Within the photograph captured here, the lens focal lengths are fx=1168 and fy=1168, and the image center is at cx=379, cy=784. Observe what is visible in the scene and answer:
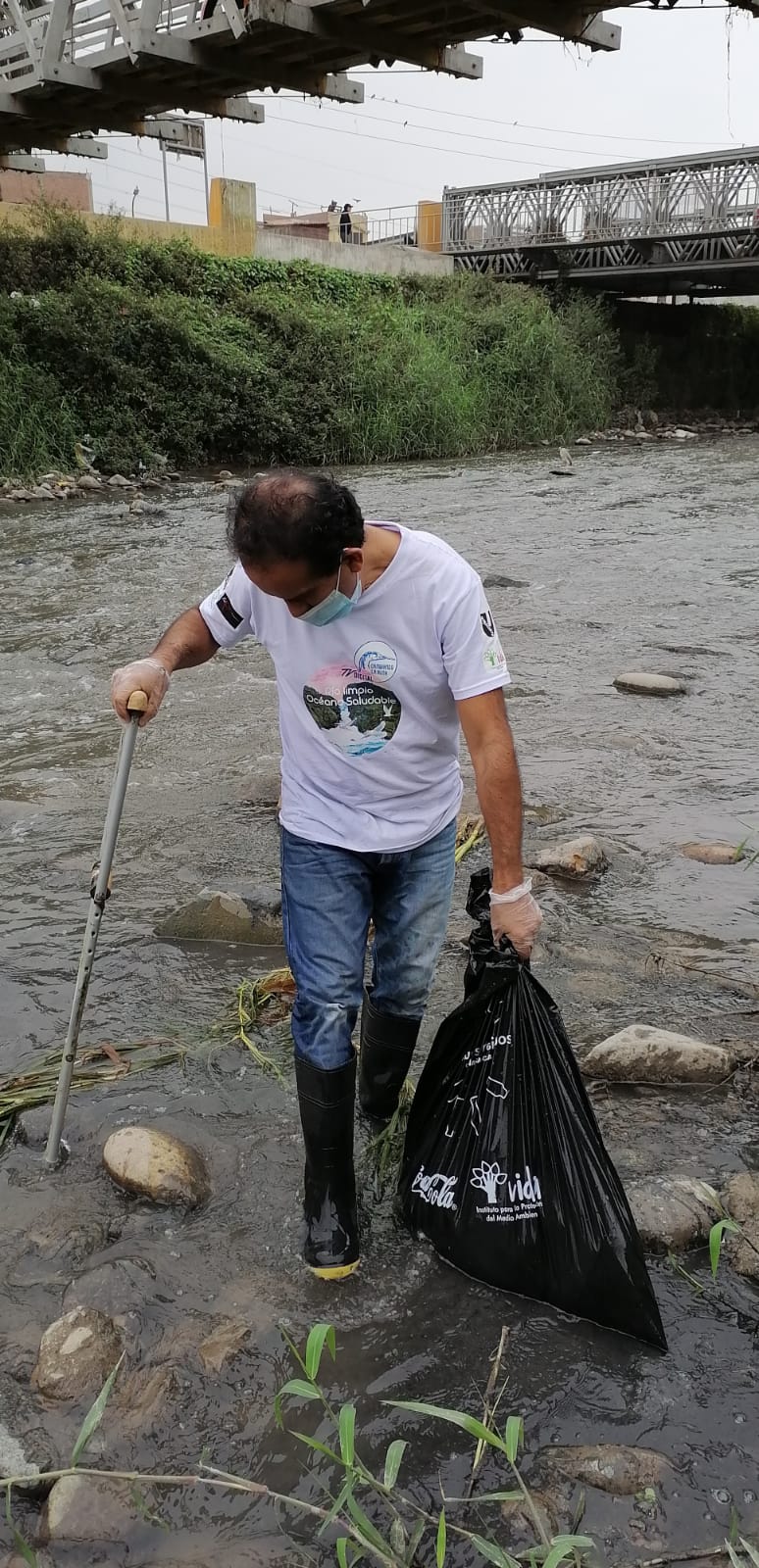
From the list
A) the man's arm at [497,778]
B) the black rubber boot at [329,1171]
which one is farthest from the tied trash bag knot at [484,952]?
the black rubber boot at [329,1171]

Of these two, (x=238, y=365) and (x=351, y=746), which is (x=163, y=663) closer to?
(x=351, y=746)

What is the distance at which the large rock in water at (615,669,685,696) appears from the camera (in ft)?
21.4

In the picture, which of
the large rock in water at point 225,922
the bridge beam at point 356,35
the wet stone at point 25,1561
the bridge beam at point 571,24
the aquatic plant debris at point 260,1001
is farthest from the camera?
the bridge beam at point 356,35

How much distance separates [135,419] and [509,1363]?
17.3 m

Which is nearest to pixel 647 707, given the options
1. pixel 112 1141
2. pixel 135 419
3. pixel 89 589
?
pixel 112 1141

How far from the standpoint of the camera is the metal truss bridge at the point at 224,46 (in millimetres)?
10742

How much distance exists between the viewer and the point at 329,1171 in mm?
2416

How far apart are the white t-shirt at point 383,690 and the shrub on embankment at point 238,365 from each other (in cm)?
1501

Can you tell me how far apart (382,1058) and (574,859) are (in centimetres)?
162

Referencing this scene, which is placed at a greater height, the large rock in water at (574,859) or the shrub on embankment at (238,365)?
the shrub on embankment at (238,365)

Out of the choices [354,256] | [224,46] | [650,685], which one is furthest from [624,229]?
[650,685]

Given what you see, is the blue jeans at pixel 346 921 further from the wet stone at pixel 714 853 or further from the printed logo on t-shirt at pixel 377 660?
the wet stone at pixel 714 853

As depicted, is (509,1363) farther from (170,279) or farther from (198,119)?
(170,279)

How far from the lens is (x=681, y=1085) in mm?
2945
